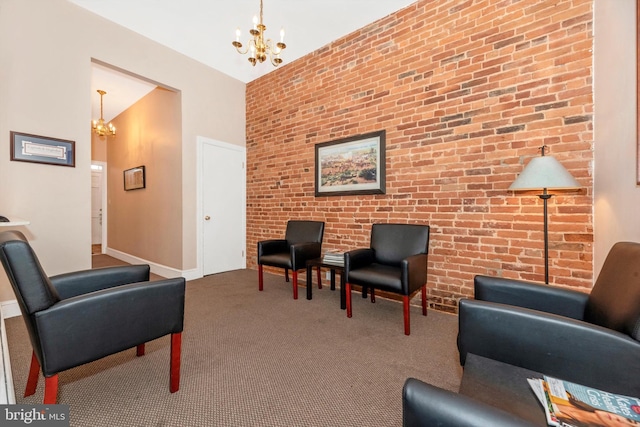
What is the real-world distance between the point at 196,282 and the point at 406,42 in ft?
13.1

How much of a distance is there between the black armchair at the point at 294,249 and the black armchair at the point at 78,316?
1.64m

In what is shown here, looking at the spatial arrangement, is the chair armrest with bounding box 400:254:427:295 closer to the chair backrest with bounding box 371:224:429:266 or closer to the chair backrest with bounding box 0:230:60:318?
the chair backrest with bounding box 371:224:429:266

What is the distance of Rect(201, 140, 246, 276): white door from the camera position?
13.8 ft

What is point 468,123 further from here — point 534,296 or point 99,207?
point 99,207

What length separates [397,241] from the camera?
2.82 m

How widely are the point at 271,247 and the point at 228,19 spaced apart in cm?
284

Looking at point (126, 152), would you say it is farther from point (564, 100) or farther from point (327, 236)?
point (564, 100)

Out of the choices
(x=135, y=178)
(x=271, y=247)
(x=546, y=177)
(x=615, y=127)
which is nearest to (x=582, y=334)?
(x=546, y=177)

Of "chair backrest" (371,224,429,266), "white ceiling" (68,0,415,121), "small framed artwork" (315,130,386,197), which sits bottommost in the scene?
"chair backrest" (371,224,429,266)

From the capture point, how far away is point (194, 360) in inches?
73.2

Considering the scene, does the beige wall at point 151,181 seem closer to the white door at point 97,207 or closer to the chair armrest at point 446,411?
the white door at point 97,207

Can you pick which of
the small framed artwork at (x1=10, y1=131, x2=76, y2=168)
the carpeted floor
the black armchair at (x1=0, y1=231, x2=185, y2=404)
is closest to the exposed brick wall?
the carpeted floor

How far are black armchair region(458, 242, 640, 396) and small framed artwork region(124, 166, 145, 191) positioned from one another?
5.25 metres

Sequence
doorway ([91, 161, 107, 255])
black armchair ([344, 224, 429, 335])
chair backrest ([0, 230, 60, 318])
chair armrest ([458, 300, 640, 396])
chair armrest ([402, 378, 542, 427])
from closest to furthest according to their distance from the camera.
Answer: chair armrest ([402, 378, 542, 427]) < chair armrest ([458, 300, 640, 396]) < chair backrest ([0, 230, 60, 318]) < black armchair ([344, 224, 429, 335]) < doorway ([91, 161, 107, 255])
